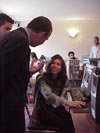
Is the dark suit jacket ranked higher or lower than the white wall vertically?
lower

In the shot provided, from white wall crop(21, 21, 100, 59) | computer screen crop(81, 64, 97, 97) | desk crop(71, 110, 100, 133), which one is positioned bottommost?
desk crop(71, 110, 100, 133)

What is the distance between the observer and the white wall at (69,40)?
768cm

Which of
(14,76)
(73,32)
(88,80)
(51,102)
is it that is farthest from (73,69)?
(73,32)

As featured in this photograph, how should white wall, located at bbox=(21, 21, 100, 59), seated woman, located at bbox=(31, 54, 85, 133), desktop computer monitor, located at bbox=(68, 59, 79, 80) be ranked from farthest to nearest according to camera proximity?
white wall, located at bbox=(21, 21, 100, 59) → desktop computer monitor, located at bbox=(68, 59, 79, 80) → seated woman, located at bbox=(31, 54, 85, 133)

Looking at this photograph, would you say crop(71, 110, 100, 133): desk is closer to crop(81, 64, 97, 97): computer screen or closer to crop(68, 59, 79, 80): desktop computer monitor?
crop(81, 64, 97, 97): computer screen

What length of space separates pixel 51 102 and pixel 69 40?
5.78 m

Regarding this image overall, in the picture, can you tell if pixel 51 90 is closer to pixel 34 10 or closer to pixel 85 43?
pixel 34 10

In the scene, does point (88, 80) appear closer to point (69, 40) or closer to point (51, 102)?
point (51, 102)

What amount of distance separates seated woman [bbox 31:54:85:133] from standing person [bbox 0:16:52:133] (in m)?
0.80

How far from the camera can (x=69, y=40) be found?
7.79 metres

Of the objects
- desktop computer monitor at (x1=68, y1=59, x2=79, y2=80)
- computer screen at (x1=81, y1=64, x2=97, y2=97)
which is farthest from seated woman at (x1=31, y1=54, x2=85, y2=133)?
desktop computer monitor at (x1=68, y1=59, x2=79, y2=80)

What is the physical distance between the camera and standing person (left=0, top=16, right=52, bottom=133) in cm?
120

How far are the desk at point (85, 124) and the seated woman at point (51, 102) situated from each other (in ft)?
1.01

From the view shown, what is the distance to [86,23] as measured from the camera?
25.2 feet
